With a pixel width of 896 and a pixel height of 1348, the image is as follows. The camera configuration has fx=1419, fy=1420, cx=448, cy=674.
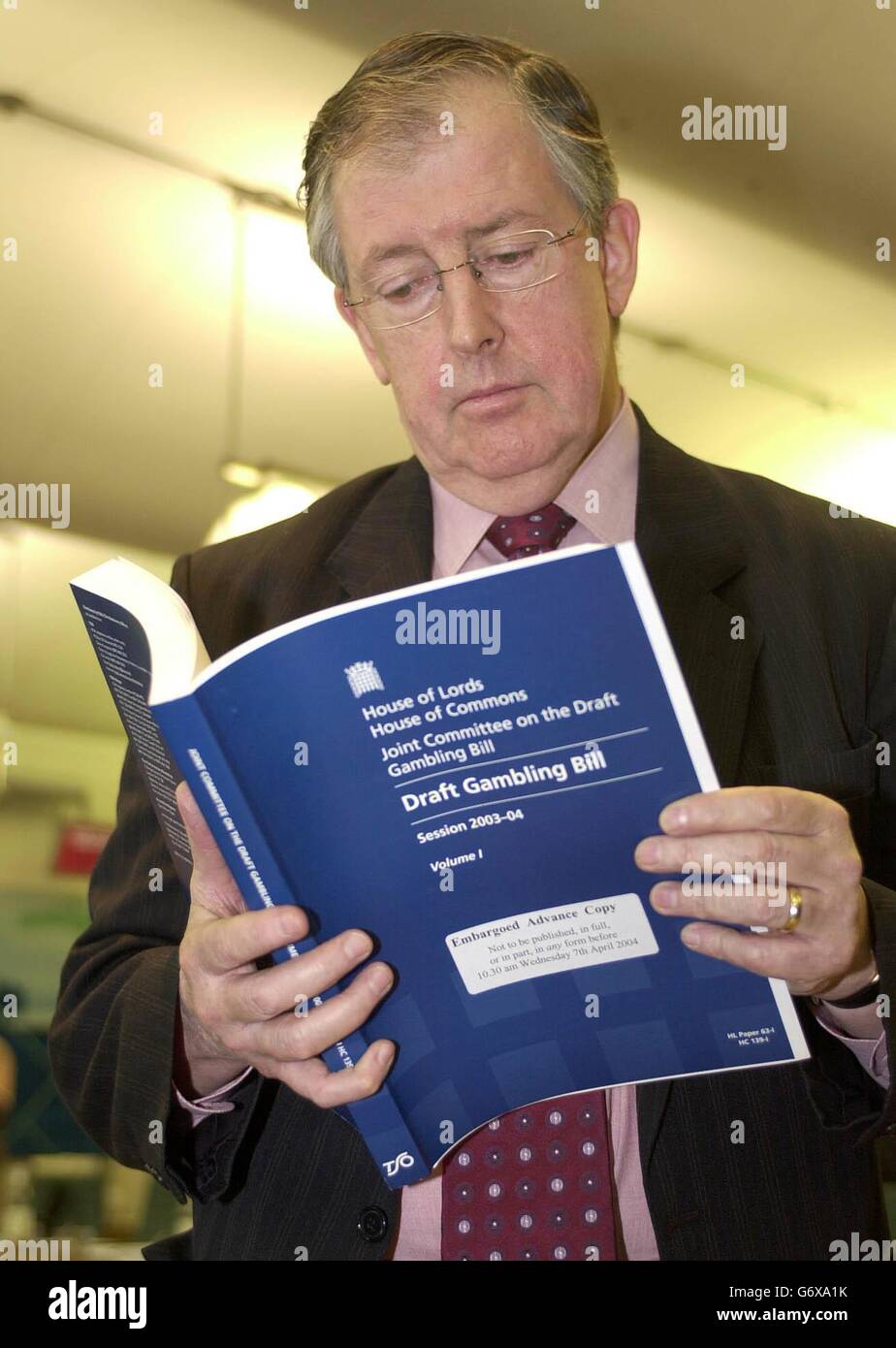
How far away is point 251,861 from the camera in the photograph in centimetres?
99

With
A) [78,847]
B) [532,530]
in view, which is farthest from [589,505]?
[78,847]

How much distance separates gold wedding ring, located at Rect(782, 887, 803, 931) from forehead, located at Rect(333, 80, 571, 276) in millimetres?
804

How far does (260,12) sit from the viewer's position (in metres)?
3.30

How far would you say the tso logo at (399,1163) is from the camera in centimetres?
107

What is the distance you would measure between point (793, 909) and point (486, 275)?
80 centimetres

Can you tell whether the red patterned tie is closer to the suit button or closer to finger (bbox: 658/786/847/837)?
the suit button

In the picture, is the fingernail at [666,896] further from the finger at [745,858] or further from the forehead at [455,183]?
the forehead at [455,183]

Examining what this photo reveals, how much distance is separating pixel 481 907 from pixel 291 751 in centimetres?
18

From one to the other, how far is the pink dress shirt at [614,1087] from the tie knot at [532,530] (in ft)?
0.03

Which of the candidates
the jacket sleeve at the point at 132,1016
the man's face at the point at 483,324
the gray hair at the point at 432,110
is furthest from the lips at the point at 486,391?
the jacket sleeve at the point at 132,1016

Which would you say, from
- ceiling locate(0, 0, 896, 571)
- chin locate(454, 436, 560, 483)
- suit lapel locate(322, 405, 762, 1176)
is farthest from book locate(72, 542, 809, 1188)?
ceiling locate(0, 0, 896, 571)

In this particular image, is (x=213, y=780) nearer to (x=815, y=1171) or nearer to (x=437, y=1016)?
(x=437, y=1016)
